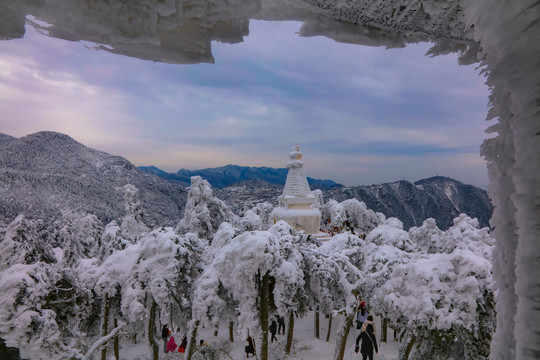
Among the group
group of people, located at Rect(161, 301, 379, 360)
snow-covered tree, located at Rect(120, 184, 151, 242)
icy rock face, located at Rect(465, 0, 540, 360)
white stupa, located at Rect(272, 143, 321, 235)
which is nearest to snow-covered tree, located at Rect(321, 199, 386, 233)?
white stupa, located at Rect(272, 143, 321, 235)

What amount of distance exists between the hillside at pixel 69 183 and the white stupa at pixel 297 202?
1094 inches

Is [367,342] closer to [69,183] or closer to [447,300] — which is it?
[447,300]

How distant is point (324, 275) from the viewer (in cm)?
957

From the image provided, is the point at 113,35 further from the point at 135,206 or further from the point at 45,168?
the point at 45,168

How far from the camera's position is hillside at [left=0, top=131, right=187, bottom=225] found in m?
47.6

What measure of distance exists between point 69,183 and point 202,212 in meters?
56.6

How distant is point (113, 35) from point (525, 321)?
2075mm

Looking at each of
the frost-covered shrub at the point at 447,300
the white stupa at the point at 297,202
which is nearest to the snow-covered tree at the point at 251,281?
the frost-covered shrub at the point at 447,300

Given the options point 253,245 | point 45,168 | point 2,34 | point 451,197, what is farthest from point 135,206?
Answer: point 451,197

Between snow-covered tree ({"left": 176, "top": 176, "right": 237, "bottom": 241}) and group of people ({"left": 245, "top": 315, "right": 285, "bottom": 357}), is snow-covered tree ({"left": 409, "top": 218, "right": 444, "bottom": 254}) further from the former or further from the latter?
snow-covered tree ({"left": 176, "top": 176, "right": 237, "bottom": 241})

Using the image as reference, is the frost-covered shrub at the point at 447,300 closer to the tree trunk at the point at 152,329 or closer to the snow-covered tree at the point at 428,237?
the tree trunk at the point at 152,329

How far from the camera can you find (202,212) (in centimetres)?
1958

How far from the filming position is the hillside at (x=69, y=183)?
47.6m

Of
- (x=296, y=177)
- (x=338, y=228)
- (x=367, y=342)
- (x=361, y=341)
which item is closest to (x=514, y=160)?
(x=367, y=342)
